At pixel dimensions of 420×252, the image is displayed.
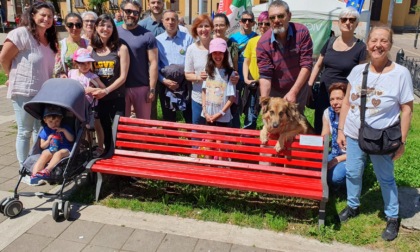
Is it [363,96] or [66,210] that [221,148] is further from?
[66,210]

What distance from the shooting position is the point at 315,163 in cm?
394

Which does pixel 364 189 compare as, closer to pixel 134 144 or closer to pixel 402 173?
pixel 402 173

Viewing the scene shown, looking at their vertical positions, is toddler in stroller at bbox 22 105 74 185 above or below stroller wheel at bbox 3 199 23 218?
above

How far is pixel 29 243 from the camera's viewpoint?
11.2ft

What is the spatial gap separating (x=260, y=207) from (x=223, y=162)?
0.66 metres

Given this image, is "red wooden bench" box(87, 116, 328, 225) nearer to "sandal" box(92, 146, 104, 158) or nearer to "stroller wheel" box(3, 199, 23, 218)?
"sandal" box(92, 146, 104, 158)

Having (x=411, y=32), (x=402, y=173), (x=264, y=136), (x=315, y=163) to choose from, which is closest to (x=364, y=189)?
(x=402, y=173)

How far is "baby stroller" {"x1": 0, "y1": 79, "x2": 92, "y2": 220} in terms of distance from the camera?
3752 millimetres

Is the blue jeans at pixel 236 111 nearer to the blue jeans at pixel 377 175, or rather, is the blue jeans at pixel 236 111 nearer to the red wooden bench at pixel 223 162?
the red wooden bench at pixel 223 162

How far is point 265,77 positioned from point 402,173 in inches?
95.1

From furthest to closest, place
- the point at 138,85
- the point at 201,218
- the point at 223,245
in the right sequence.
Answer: the point at 138,85, the point at 201,218, the point at 223,245

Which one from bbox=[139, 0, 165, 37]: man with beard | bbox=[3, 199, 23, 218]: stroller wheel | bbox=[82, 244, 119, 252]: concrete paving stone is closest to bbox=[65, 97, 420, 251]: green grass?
bbox=[3, 199, 23, 218]: stroller wheel

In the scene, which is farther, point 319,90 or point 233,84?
point 319,90

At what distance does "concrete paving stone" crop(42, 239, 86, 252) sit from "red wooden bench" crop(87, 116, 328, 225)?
0.78m
